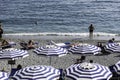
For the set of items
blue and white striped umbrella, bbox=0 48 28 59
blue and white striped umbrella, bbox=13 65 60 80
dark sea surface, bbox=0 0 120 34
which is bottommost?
blue and white striped umbrella, bbox=13 65 60 80

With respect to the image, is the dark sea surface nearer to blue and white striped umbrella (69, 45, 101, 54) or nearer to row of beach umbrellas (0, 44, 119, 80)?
blue and white striped umbrella (69, 45, 101, 54)

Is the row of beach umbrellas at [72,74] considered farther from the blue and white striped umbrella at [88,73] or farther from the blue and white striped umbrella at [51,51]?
the blue and white striped umbrella at [51,51]

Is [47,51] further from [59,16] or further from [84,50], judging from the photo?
[59,16]

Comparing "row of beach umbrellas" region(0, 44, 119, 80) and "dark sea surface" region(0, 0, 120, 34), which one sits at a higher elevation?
"dark sea surface" region(0, 0, 120, 34)

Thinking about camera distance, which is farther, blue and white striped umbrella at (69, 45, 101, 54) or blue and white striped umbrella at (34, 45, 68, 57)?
blue and white striped umbrella at (69, 45, 101, 54)

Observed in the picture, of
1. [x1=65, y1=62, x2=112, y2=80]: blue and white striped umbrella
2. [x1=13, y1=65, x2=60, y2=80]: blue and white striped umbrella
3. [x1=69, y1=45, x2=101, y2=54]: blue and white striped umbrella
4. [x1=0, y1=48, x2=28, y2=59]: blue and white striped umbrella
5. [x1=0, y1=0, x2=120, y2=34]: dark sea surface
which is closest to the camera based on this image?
[x1=65, y1=62, x2=112, y2=80]: blue and white striped umbrella

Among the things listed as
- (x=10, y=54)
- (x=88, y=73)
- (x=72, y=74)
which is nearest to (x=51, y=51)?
(x=10, y=54)

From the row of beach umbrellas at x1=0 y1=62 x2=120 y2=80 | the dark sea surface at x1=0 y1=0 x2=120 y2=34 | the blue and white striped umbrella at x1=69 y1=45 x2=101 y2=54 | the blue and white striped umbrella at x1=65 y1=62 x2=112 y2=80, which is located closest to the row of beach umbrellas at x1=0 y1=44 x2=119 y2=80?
the blue and white striped umbrella at x1=69 y1=45 x2=101 y2=54

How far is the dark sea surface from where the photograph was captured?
41094 mm

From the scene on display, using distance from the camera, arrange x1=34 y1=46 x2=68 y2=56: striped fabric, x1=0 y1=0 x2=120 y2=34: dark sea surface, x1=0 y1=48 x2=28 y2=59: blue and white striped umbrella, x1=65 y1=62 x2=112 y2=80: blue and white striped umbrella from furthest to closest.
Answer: x1=0 y1=0 x2=120 y2=34: dark sea surface, x1=34 y1=46 x2=68 y2=56: striped fabric, x1=0 y1=48 x2=28 y2=59: blue and white striped umbrella, x1=65 y1=62 x2=112 y2=80: blue and white striped umbrella

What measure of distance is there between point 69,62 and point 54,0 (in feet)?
170

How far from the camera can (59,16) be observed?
50.7 m

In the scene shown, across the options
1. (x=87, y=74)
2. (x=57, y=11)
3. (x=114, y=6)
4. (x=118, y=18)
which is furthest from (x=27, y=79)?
(x=114, y=6)

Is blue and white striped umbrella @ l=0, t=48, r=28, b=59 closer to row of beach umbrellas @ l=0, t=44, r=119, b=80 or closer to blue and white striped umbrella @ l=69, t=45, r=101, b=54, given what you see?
row of beach umbrellas @ l=0, t=44, r=119, b=80
